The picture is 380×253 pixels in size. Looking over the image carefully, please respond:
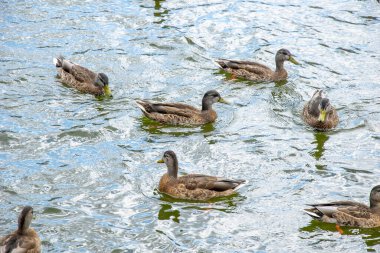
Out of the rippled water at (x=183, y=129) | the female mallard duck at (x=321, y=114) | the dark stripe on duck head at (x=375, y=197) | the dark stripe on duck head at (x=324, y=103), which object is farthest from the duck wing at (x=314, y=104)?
the dark stripe on duck head at (x=375, y=197)

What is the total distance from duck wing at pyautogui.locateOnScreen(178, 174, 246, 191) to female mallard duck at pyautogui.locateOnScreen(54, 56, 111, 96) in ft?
14.6

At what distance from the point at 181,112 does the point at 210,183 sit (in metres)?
3.05

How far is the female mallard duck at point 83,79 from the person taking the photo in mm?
16641

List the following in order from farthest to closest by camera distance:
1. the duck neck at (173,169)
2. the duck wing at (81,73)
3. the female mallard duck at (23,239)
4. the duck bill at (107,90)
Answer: the duck wing at (81,73), the duck bill at (107,90), the duck neck at (173,169), the female mallard duck at (23,239)

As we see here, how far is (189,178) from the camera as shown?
1286 cm

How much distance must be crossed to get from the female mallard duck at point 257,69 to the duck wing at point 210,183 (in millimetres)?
5396

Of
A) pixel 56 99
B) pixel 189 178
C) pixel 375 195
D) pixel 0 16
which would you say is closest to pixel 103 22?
pixel 0 16

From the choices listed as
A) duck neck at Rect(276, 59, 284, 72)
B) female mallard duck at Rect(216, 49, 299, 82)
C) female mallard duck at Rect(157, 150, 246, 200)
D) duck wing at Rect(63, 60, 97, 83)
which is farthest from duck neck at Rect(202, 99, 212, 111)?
female mallard duck at Rect(157, 150, 246, 200)

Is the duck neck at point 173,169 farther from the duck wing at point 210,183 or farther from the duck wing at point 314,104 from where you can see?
the duck wing at point 314,104

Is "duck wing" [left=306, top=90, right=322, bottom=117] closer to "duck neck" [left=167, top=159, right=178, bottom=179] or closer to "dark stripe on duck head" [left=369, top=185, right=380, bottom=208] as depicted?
"dark stripe on duck head" [left=369, top=185, right=380, bottom=208]

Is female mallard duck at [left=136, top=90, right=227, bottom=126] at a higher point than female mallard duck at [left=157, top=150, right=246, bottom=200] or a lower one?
higher

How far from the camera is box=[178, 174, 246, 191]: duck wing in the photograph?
1273 centimetres

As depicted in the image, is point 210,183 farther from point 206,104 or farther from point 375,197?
point 206,104

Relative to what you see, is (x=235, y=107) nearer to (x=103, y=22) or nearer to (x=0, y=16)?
(x=103, y=22)
